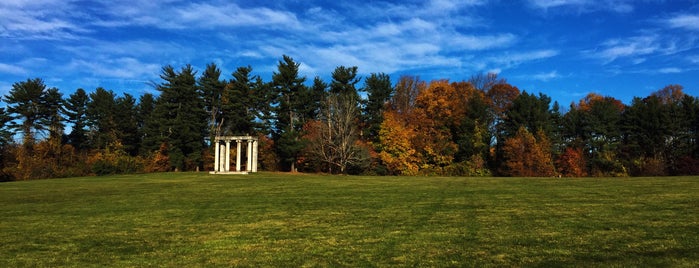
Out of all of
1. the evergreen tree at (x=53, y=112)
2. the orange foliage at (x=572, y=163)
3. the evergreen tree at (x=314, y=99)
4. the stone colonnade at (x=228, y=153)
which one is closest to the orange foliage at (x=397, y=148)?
the evergreen tree at (x=314, y=99)

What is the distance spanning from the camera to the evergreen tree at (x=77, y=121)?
60281 mm

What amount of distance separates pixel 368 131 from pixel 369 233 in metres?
42.0

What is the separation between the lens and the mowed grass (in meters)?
6.75

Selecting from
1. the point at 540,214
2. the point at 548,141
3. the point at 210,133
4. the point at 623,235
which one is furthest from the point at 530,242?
the point at 210,133

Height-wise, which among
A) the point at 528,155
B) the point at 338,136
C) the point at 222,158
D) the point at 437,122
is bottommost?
the point at 222,158

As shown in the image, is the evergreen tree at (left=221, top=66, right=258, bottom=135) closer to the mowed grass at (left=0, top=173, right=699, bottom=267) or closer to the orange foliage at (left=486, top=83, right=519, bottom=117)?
the orange foliage at (left=486, top=83, right=519, bottom=117)

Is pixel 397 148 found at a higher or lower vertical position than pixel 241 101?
lower

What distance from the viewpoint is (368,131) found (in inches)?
2005

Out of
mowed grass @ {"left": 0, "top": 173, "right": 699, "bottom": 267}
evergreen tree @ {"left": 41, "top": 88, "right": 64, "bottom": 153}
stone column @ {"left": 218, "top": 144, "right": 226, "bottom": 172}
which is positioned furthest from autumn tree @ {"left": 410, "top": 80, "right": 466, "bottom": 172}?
evergreen tree @ {"left": 41, "top": 88, "right": 64, "bottom": 153}

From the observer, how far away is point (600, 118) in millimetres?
54375

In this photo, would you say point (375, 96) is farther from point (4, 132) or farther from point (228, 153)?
point (4, 132)

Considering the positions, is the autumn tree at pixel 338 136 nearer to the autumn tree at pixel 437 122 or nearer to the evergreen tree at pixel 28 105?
the autumn tree at pixel 437 122

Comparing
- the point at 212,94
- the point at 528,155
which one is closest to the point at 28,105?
the point at 212,94

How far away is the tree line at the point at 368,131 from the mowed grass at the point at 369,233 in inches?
1306
